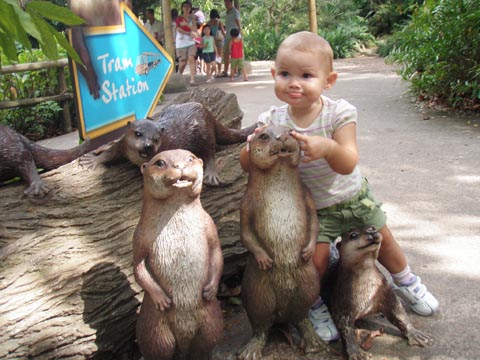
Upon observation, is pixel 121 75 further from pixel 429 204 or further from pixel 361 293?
pixel 429 204

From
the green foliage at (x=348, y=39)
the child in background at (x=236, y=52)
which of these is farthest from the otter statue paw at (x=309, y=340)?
the green foliage at (x=348, y=39)

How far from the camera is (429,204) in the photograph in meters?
4.17

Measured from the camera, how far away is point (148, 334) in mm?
2029

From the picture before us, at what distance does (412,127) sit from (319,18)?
60.0ft

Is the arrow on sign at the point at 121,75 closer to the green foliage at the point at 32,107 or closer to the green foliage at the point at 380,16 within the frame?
the green foliage at the point at 32,107

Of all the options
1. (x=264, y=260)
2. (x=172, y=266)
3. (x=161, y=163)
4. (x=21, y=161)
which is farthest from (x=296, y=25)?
(x=172, y=266)

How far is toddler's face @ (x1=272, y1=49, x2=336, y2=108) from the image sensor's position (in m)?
2.20

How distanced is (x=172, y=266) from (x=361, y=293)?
3.25 feet

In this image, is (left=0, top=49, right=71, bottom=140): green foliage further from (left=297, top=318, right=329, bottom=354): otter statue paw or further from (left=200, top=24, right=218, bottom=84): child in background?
(left=297, top=318, right=329, bottom=354): otter statue paw

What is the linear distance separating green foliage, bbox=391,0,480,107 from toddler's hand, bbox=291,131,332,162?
17.1 ft

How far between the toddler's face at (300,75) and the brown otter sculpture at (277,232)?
217 mm

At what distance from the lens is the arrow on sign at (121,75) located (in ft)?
9.79

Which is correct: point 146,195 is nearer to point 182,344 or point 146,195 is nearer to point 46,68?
point 182,344

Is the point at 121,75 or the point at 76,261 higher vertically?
the point at 121,75
